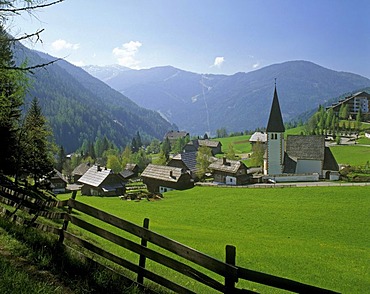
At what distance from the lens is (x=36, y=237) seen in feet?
28.2

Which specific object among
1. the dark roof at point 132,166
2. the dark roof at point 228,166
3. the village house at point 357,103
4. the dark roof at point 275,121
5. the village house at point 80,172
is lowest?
the village house at point 80,172

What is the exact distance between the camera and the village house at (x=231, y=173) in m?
58.8

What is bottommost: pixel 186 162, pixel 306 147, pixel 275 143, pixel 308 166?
pixel 186 162

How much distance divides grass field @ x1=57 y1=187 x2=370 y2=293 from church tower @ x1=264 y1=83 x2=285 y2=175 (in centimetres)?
1713

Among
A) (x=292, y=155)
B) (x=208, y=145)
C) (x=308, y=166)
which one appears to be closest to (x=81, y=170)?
(x=208, y=145)

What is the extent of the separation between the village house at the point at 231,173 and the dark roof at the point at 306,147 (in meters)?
11.3

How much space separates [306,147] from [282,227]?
1575 inches

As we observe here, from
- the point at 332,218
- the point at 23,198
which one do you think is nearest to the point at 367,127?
the point at 332,218

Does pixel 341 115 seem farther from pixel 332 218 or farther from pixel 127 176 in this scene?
pixel 332 218

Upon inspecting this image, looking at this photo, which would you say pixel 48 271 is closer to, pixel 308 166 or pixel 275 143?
pixel 275 143

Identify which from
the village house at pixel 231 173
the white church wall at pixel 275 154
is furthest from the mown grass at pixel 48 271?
the white church wall at pixel 275 154

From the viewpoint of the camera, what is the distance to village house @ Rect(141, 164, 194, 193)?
55.9 meters

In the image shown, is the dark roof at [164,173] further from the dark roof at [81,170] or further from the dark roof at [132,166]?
the dark roof at [81,170]

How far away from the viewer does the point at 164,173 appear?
58.0 metres
